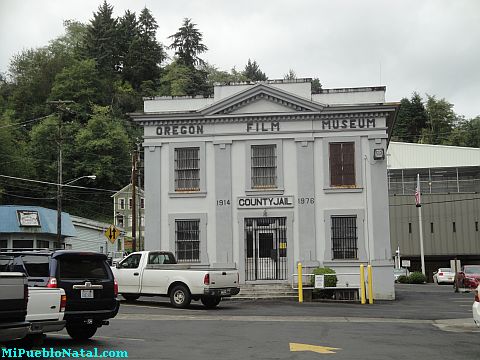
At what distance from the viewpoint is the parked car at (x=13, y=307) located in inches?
347

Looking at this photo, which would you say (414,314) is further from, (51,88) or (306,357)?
(51,88)

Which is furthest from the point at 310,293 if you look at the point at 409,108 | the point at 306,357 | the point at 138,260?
the point at 409,108

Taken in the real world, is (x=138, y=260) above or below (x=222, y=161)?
below

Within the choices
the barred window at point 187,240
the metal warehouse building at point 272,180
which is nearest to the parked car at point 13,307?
the metal warehouse building at point 272,180

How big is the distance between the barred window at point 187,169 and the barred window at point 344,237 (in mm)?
6137

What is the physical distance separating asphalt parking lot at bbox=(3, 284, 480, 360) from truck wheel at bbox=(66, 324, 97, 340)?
7.3 inches

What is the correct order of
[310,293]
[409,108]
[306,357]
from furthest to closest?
[409,108], [310,293], [306,357]

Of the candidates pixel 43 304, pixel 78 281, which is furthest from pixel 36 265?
pixel 43 304

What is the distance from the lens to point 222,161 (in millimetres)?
27328

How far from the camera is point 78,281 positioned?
40.7ft

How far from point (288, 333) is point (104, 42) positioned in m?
92.9

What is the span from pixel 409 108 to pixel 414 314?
8242 centimetres

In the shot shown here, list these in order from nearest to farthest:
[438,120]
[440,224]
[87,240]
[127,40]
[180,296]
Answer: [180,296]
[87,240]
[440,224]
[438,120]
[127,40]

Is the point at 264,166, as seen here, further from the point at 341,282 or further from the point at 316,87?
the point at 316,87
